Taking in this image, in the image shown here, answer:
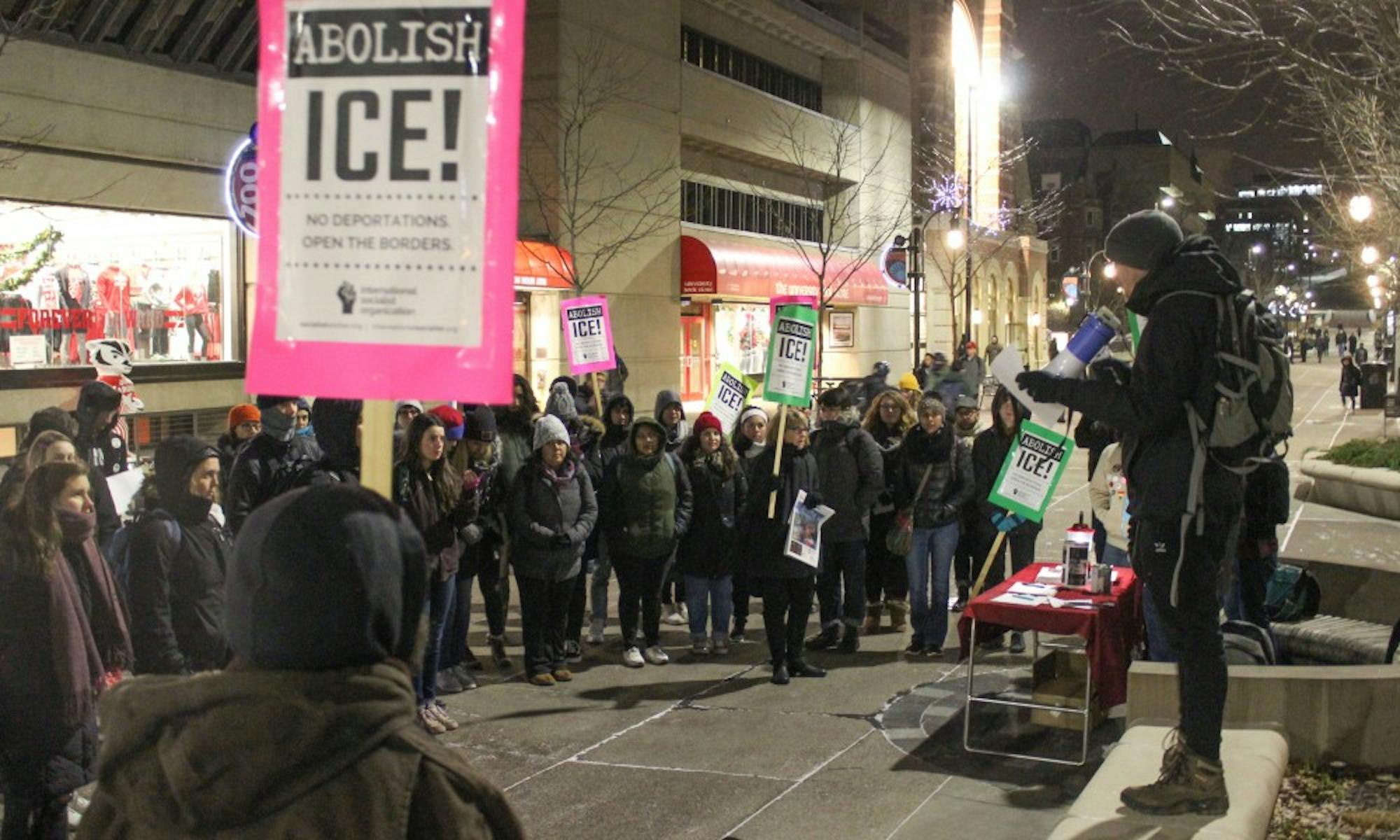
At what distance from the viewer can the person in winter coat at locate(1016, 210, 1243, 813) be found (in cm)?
441

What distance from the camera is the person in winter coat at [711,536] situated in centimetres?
1040

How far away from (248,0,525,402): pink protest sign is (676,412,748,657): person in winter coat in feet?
25.2

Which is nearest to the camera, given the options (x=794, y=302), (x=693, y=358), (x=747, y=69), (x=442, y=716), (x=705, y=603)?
(x=442, y=716)

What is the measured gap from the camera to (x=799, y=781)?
742 cm

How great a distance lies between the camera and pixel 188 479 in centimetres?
671

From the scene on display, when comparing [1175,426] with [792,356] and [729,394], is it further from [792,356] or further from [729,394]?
[729,394]

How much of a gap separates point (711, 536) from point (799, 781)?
319cm

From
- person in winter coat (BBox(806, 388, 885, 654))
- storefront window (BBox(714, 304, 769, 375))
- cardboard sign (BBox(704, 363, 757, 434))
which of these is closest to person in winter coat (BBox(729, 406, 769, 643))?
person in winter coat (BBox(806, 388, 885, 654))

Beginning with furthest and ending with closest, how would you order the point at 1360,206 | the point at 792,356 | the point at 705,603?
the point at 1360,206 < the point at 792,356 < the point at 705,603

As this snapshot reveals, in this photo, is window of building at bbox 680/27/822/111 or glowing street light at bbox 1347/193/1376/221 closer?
glowing street light at bbox 1347/193/1376/221

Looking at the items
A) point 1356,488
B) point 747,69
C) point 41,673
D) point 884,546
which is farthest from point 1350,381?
point 41,673

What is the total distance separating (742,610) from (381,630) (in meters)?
9.20

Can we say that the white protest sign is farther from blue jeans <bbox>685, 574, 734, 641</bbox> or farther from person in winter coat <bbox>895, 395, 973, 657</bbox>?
blue jeans <bbox>685, 574, 734, 641</bbox>

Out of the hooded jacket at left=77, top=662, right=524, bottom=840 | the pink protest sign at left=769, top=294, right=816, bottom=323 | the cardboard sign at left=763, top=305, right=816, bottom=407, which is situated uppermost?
the pink protest sign at left=769, top=294, right=816, bottom=323
